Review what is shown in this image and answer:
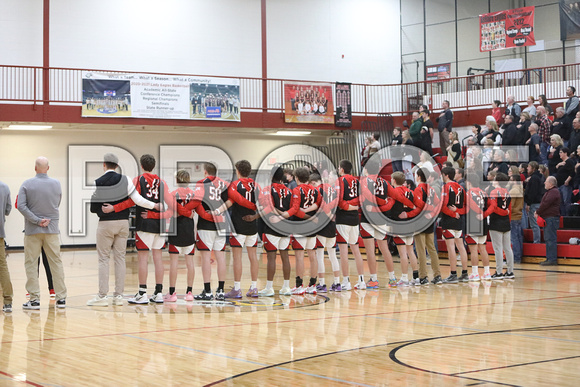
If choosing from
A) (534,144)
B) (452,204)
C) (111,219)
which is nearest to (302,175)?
(452,204)

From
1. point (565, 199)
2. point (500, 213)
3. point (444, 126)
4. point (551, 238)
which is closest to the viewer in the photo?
point (500, 213)

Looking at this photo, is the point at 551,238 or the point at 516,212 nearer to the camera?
the point at 551,238

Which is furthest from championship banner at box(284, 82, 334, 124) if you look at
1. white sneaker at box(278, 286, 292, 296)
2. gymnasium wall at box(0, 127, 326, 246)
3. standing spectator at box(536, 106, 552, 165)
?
white sneaker at box(278, 286, 292, 296)

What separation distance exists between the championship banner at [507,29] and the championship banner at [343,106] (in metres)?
5.88

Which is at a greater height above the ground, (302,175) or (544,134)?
(544,134)

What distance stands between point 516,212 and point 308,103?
37.0ft

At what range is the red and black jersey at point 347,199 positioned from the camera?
11.3m

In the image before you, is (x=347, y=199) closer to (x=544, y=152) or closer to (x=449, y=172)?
(x=449, y=172)

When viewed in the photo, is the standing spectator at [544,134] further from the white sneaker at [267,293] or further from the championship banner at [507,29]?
the white sneaker at [267,293]

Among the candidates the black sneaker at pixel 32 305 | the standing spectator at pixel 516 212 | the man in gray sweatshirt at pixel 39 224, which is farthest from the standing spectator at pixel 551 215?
the black sneaker at pixel 32 305

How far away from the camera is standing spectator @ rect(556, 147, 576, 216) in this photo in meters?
16.2

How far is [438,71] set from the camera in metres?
29.1

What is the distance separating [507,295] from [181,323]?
16.4 ft

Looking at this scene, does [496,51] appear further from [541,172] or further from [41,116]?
[41,116]
